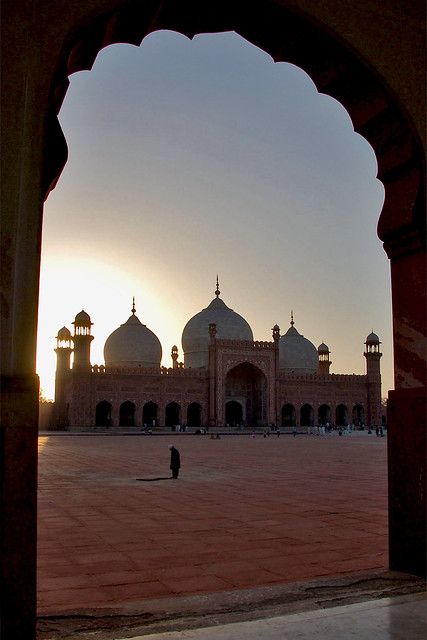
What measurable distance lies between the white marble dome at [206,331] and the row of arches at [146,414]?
3.92 m

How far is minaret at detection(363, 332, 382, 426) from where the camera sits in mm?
43750

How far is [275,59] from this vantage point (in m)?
3.63

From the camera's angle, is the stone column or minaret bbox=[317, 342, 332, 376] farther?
minaret bbox=[317, 342, 332, 376]

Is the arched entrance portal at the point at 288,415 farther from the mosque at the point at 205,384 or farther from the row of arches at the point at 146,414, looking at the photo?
the row of arches at the point at 146,414

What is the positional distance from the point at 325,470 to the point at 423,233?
8362mm

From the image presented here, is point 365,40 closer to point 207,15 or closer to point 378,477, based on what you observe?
point 207,15

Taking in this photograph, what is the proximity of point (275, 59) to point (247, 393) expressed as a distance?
127 feet

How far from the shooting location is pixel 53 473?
1020 centimetres

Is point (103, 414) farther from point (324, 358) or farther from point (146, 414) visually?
point (324, 358)

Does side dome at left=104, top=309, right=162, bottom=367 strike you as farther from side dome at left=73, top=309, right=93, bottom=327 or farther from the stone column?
the stone column

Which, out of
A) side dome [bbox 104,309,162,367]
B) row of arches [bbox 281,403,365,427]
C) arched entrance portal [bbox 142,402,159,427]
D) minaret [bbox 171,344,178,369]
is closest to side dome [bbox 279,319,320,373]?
row of arches [bbox 281,403,365,427]

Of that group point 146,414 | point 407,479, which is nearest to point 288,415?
point 146,414

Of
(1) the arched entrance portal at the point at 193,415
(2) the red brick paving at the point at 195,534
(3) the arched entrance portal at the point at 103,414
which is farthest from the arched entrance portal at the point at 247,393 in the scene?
(2) the red brick paving at the point at 195,534

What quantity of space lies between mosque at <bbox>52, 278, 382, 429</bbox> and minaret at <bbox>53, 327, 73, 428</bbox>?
6 cm
